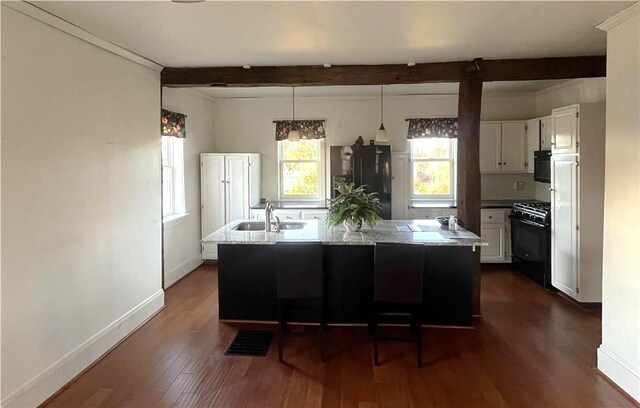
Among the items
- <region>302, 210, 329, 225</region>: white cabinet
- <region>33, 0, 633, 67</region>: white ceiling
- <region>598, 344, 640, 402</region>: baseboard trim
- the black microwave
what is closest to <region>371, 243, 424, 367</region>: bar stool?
<region>598, 344, 640, 402</region>: baseboard trim

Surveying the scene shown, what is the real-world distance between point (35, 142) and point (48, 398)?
1.67 meters

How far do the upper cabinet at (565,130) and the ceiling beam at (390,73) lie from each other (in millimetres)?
493

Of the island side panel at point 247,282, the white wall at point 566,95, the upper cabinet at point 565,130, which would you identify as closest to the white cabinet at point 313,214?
the island side panel at point 247,282

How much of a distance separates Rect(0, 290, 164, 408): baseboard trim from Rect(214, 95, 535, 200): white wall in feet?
10.3

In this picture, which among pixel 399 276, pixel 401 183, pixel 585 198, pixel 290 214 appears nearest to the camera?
pixel 399 276

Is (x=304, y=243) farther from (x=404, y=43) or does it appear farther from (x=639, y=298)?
(x=639, y=298)

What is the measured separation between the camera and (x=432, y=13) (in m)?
2.85

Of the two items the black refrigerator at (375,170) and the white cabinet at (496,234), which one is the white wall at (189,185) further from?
the white cabinet at (496,234)

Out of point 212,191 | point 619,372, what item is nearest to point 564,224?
point 619,372

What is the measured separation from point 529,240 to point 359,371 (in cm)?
337

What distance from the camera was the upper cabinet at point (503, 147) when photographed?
6203 millimetres

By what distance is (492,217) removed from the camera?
598cm

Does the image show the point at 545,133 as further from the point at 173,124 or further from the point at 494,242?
the point at 173,124

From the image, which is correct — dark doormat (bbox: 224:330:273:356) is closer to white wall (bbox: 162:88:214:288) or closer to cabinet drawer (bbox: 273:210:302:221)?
white wall (bbox: 162:88:214:288)
